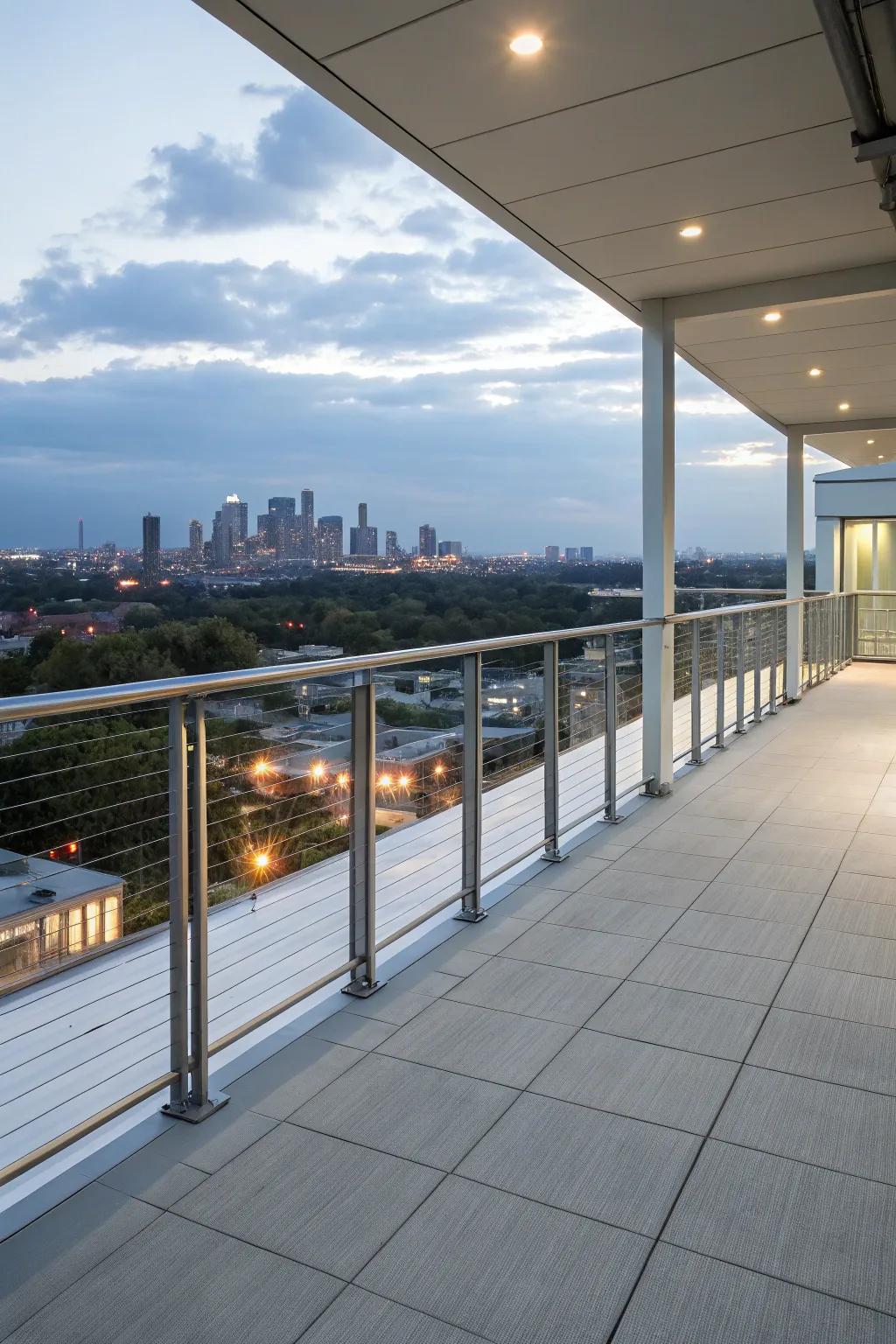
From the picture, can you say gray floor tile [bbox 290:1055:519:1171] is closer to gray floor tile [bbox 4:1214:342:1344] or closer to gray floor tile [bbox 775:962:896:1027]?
gray floor tile [bbox 4:1214:342:1344]

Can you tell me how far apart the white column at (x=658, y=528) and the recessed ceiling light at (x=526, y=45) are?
2674 millimetres

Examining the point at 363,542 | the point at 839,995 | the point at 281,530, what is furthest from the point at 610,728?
the point at 363,542

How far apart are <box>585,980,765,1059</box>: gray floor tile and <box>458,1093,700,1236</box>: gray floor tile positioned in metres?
0.40

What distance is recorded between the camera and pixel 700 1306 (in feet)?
4.92

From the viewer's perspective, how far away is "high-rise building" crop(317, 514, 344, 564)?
12115 mm

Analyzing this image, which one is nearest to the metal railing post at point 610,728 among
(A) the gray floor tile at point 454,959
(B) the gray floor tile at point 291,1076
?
(A) the gray floor tile at point 454,959

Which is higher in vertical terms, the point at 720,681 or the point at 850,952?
the point at 720,681

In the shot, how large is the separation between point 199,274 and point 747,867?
40.8 m

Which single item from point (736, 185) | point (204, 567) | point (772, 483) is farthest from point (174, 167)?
point (736, 185)

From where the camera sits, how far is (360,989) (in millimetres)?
2645

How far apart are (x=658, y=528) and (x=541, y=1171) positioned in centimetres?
405

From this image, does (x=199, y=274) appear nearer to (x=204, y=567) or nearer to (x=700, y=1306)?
(x=204, y=567)

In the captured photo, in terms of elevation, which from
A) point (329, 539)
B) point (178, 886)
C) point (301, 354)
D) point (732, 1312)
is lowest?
point (732, 1312)

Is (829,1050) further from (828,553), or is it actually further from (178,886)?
(828,553)
